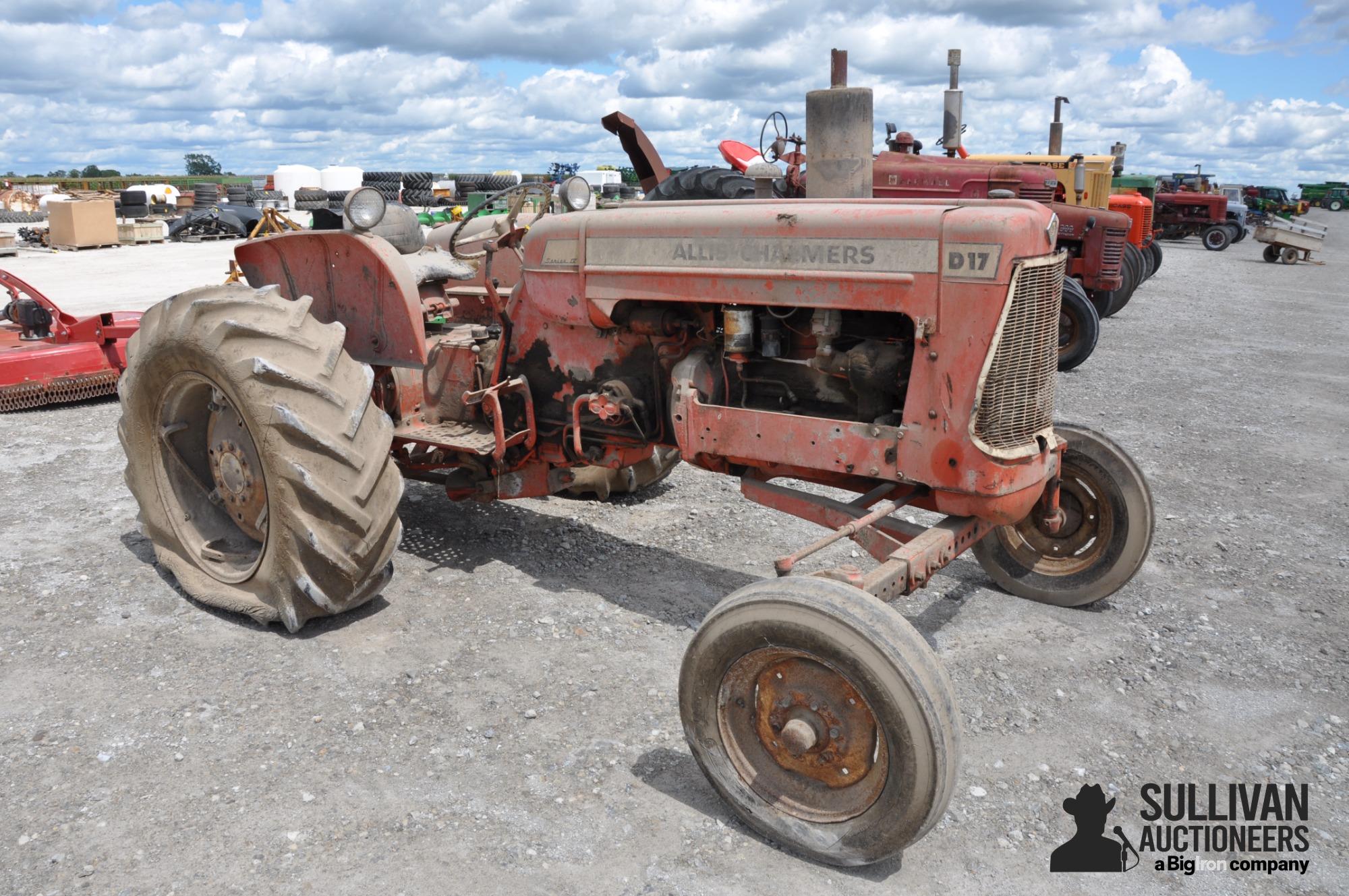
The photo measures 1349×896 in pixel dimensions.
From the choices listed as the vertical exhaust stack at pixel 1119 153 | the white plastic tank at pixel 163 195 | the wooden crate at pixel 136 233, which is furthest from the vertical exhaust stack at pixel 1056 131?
the white plastic tank at pixel 163 195

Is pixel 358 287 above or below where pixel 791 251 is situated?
below

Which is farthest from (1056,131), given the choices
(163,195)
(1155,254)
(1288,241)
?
(163,195)

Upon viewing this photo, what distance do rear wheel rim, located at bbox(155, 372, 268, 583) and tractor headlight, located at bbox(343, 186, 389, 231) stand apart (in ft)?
3.33

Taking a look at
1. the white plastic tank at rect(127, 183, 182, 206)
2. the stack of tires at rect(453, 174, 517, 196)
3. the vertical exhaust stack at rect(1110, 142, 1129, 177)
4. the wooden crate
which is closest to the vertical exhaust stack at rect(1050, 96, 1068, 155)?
the vertical exhaust stack at rect(1110, 142, 1129, 177)

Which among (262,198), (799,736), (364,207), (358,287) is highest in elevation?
(262,198)

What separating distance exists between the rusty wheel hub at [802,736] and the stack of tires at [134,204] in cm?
2976

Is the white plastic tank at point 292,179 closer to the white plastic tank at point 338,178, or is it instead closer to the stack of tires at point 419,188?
the white plastic tank at point 338,178

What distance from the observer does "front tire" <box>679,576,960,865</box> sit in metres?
2.64

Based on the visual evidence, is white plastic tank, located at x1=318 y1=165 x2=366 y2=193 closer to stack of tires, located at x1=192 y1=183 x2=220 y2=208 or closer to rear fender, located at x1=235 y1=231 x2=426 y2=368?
stack of tires, located at x1=192 y1=183 x2=220 y2=208

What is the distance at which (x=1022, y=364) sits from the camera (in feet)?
11.3

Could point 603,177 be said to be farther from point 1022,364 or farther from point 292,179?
point 1022,364

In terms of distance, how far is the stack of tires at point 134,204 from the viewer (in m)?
28.0

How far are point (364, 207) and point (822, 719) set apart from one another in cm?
326

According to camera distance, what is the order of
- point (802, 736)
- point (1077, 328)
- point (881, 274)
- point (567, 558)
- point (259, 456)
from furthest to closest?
point (1077, 328) < point (567, 558) < point (259, 456) < point (881, 274) < point (802, 736)
